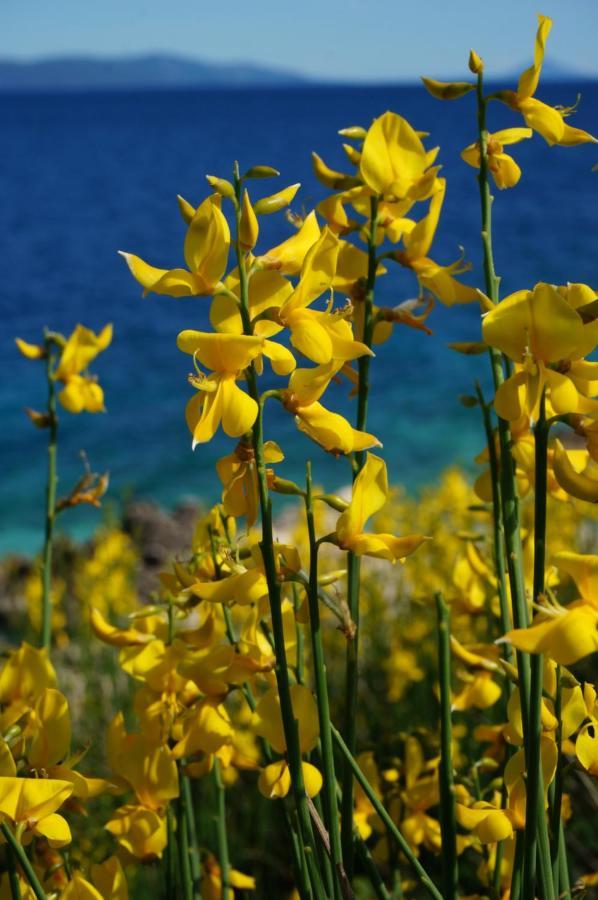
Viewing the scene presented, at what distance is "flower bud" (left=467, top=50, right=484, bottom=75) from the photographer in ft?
4.60

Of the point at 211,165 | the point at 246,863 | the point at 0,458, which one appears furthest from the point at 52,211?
the point at 246,863

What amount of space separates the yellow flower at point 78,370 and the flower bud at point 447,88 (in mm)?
1148

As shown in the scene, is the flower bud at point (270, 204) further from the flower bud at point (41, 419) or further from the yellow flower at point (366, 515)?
the flower bud at point (41, 419)

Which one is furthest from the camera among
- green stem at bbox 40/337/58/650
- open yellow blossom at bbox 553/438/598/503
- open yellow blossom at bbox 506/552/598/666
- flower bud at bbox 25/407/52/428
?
flower bud at bbox 25/407/52/428

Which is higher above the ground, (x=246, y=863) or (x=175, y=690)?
(x=175, y=690)

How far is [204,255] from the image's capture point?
1062 millimetres

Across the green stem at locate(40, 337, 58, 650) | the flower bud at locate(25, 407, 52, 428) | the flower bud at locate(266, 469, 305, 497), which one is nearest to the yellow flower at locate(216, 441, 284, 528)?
the flower bud at locate(266, 469, 305, 497)

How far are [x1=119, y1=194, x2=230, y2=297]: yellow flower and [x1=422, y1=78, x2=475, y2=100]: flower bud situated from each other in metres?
0.48

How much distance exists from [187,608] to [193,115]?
273 feet

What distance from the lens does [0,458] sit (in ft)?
47.8

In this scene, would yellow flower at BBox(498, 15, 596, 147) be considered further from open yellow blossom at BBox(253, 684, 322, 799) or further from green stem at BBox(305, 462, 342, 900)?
open yellow blossom at BBox(253, 684, 322, 799)

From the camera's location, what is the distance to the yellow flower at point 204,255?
1.06 m

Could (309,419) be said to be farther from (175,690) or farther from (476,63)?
(476,63)

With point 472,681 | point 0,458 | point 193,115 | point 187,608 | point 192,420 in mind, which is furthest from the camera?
point 193,115
